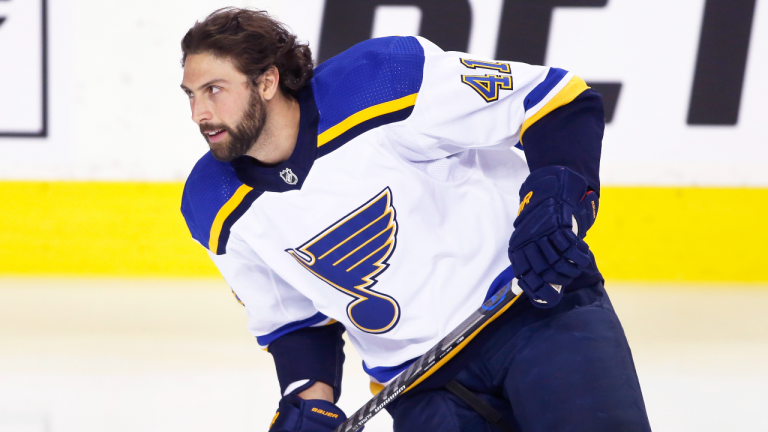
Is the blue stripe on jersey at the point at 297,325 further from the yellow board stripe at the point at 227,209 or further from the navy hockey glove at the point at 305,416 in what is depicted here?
the yellow board stripe at the point at 227,209

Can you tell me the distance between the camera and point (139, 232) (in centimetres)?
357

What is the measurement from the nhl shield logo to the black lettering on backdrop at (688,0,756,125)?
258 cm

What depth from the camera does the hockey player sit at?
1.41 metres

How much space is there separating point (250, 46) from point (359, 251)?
1.50 ft

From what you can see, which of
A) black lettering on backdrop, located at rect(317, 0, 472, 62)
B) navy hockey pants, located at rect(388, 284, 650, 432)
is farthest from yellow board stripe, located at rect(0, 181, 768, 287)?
navy hockey pants, located at rect(388, 284, 650, 432)

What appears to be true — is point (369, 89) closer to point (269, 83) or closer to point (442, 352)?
point (269, 83)

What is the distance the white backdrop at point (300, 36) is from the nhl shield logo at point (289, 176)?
2.24m

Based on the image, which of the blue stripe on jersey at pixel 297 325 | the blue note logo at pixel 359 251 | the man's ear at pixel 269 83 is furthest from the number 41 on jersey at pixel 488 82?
the blue stripe on jersey at pixel 297 325

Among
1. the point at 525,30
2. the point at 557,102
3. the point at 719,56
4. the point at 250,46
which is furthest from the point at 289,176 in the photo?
the point at 719,56

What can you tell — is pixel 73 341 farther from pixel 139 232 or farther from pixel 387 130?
pixel 387 130

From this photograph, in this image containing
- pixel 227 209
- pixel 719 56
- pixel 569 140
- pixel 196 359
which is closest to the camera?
pixel 569 140

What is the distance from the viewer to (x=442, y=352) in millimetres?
1422

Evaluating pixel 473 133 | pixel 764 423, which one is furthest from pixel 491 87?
pixel 764 423

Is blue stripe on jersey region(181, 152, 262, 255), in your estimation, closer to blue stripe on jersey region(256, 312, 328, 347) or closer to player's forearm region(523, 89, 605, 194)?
blue stripe on jersey region(256, 312, 328, 347)
